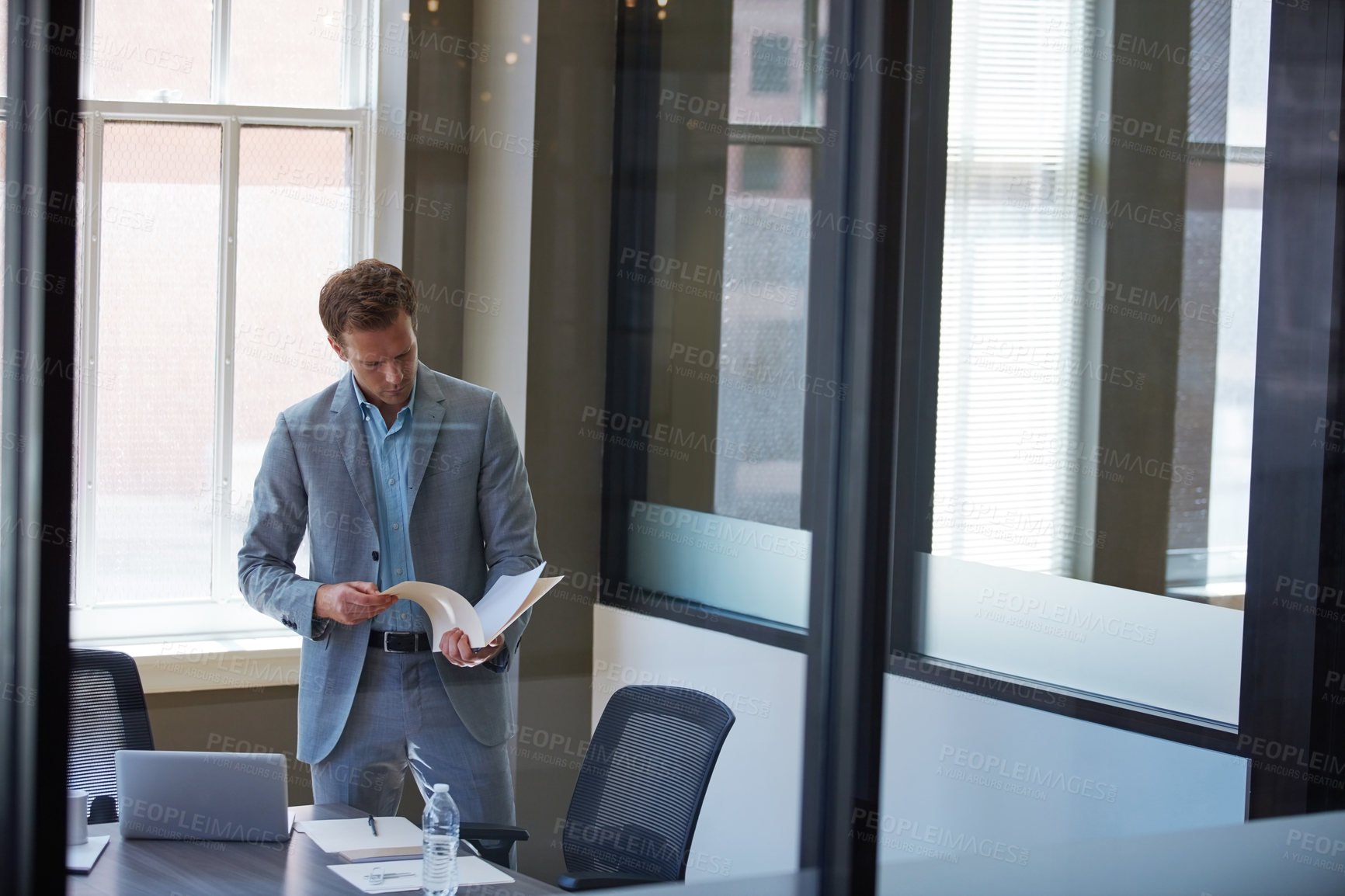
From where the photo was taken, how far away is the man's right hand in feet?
9.05

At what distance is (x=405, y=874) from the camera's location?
2465 mm

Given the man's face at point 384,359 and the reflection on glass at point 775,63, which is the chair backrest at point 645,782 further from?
the reflection on glass at point 775,63

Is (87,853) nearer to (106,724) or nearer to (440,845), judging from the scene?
(106,724)

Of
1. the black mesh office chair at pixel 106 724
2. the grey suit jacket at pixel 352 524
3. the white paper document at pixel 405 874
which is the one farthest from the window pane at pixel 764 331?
the black mesh office chair at pixel 106 724

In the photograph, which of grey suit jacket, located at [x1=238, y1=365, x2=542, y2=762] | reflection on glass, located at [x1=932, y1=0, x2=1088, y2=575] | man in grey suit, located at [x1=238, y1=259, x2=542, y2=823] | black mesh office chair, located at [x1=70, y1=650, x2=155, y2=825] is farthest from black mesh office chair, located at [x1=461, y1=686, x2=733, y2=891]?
reflection on glass, located at [x1=932, y1=0, x2=1088, y2=575]

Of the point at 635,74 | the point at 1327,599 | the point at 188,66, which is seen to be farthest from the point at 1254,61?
Result: the point at 188,66

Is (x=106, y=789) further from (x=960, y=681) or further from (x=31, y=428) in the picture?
(x=960, y=681)

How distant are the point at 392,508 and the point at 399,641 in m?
0.31

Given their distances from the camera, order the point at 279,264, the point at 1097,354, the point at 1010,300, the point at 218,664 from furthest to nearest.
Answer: the point at 1010,300, the point at 1097,354, the point at 279,264, the point at 218,664

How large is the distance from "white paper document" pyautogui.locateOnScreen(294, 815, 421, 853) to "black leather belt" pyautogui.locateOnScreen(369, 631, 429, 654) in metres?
0.37

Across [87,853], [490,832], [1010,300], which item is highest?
[1010,300]

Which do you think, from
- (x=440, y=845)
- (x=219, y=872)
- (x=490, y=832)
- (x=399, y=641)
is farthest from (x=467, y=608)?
(x=219, y=872)

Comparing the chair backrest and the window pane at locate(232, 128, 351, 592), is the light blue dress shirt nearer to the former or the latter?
the window pane at locate(232, 128, 351, 592)

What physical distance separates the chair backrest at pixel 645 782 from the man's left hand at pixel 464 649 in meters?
0.37
